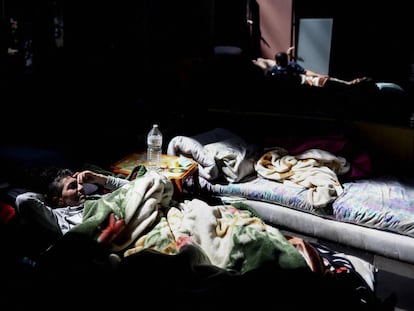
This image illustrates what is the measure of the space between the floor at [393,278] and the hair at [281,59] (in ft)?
5.03

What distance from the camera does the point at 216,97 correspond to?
11.7 ft

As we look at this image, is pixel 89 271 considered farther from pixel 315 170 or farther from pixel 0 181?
pixel 315 170

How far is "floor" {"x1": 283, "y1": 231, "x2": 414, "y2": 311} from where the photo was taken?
1.91 meters

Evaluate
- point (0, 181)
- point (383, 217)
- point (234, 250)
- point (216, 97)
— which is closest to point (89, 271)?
point (234, 250)

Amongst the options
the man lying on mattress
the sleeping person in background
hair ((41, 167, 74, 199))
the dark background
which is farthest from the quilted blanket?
the sleeping person in background

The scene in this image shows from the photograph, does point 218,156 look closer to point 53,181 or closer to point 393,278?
point 53,181

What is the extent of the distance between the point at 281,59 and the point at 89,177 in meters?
1.85

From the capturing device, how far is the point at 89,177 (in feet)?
7.25

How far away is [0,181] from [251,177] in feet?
5.32

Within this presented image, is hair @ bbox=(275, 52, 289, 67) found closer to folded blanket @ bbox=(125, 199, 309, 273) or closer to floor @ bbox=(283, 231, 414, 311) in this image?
floor @ bbox=(283, 231, 414, 311)

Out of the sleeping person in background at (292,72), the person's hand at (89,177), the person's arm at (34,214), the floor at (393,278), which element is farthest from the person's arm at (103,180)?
the sleeping person in background at (292,72)

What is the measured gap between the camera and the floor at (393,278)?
1913 millimetres

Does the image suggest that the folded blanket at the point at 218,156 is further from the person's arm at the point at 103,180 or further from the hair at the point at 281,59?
the hair at the point at 281,59

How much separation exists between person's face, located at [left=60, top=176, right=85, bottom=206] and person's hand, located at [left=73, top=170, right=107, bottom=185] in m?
0.05
